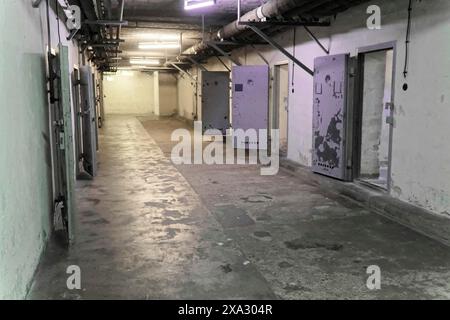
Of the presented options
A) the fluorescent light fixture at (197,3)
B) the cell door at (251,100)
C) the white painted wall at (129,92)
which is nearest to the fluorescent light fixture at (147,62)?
the white painted wall at (129,92)

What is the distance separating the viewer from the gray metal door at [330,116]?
5.69 metres

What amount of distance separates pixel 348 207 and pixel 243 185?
164 centimetres

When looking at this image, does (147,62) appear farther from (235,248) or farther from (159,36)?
(235,248)

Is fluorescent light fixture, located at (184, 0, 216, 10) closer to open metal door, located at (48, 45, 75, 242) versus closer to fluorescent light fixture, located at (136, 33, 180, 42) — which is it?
open metal door, located at (48, 45, 75, 242)

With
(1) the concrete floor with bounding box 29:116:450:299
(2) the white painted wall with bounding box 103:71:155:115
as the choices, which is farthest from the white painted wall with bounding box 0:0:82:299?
(2) the white painted wall with bounding box 103:71:155:115

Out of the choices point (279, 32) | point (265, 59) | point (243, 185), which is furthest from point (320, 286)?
point (265, 59)

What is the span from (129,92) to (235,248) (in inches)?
844

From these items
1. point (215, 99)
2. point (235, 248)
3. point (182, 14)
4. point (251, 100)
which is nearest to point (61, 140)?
point (235, 248)

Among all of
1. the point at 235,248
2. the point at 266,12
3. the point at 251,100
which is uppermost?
the point at 266,12

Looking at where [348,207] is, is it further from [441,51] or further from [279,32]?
[279,32]

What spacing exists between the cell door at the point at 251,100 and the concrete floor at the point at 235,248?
3089 millimetres

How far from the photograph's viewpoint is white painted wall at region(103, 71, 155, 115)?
Result: 77.9ft

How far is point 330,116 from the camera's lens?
5961 millimetres

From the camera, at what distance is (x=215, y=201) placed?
5.16 meters
